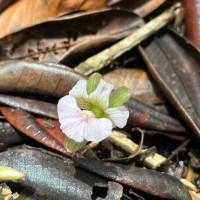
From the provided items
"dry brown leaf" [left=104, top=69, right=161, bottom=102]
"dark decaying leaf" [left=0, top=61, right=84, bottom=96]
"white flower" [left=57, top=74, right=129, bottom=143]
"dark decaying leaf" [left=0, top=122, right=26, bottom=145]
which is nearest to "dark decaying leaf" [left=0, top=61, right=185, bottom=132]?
"dark decaying leaf" [left=0, top=61, right=84, bottom=96]

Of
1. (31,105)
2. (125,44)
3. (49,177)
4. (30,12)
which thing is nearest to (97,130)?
(49,177)

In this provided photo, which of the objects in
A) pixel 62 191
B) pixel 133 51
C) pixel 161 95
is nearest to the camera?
pixel 62 191

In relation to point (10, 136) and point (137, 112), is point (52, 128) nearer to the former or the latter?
point (10, 136)

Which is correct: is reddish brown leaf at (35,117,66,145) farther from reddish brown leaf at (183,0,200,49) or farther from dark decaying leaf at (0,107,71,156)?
reddish brown leaf at (183,0,200,49)

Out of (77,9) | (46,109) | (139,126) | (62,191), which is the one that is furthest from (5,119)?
(77,9)

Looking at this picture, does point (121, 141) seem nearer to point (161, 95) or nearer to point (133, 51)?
point (161, 95)

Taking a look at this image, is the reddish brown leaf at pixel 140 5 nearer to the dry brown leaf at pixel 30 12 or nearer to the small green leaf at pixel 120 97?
the dry brown leaf at pixel 30 12
